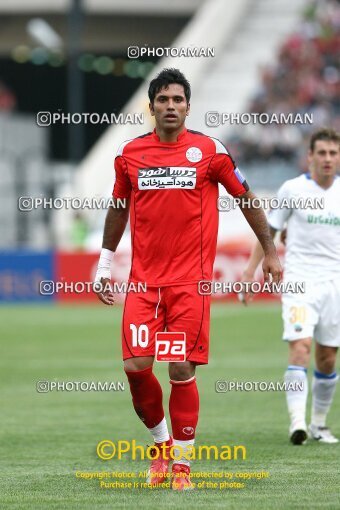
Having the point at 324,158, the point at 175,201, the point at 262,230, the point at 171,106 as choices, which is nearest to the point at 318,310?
the point at 324,158

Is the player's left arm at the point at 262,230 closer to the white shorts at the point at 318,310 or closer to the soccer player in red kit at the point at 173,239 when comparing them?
the soccer player in red kit at the point at 173,239

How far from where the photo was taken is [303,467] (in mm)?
8188

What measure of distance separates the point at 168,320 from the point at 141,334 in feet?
0.60

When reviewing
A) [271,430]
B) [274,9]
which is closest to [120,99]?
[274,9]

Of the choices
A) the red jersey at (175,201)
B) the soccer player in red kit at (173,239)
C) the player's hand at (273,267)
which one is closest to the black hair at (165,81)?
the soccer player in red kit at (173,239)

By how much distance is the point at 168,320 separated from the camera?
7.54m

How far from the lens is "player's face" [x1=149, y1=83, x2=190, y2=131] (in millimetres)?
7465

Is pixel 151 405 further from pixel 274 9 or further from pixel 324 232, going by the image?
pixel 274 9

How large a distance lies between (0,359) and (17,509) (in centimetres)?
974

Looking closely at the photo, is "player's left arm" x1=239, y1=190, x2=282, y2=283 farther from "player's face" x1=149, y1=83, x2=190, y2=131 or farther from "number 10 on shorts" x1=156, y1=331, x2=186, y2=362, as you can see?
"number 10 on shorts" x1=156, y1=331, x2=186, y2=362

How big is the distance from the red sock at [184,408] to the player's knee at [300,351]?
2.20 metres

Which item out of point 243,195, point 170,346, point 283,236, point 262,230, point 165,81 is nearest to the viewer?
point 170,346

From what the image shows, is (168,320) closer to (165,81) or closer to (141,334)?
(141,334)

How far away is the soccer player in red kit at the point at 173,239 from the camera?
7.48 metres
